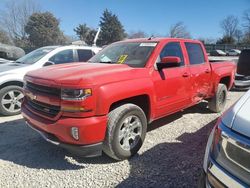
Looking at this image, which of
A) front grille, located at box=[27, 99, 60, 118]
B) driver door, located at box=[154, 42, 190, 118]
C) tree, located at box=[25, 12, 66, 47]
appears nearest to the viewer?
front grille, located at box=[27, 99, 60, 118]

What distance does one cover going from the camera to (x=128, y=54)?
4.55 meters

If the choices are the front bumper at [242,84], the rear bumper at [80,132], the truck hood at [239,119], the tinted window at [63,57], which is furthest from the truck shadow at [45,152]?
the front bumper at [242,84]

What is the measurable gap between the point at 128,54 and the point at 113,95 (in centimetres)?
138

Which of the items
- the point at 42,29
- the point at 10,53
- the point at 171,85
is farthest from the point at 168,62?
the point at 42,29

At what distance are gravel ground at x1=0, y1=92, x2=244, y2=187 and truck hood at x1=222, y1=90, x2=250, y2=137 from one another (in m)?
1.52

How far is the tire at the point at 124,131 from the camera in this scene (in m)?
3.46

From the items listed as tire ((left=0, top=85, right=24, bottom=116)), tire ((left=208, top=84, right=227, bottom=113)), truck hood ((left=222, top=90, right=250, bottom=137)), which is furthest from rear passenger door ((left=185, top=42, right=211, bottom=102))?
tire ((left=0, top=85, right=24, bottom=116))

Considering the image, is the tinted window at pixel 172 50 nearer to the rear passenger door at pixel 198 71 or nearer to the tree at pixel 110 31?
the rear passenger door at pixel 198 71

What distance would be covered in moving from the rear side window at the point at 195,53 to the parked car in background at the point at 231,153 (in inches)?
129

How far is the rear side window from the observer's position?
525 centimetres

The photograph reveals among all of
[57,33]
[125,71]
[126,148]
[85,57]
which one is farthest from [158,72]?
[57,33]

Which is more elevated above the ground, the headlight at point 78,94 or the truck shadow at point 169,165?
the headlight at point 78,94

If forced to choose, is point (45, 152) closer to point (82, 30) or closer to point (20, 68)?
point (20, 68)

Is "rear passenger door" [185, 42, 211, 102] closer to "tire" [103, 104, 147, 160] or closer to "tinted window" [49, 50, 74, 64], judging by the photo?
"tire" [103, 104, 147, 160]
